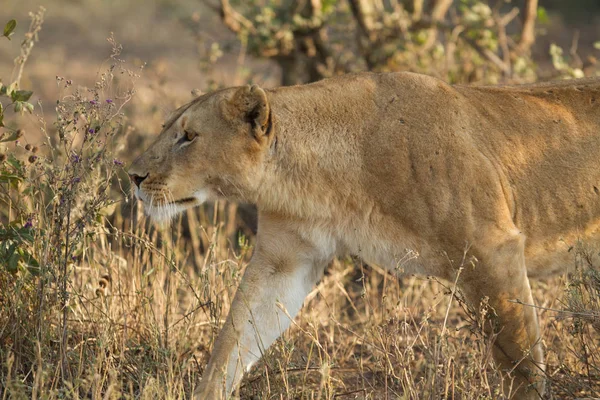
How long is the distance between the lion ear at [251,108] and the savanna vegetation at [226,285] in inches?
19.3

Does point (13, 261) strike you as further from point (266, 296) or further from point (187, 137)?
point (266, 296)

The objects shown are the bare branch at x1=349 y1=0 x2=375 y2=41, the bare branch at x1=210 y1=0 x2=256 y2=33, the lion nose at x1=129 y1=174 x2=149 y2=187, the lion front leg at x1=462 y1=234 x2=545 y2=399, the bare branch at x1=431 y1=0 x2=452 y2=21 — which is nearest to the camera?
the lion front leg at x1=462 y1=234 x2=545 y2=399

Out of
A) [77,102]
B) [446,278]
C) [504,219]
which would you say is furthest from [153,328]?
[504,219]

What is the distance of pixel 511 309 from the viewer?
4.07 m

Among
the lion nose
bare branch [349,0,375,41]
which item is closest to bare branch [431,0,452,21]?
bare branch [349,0,375,41]

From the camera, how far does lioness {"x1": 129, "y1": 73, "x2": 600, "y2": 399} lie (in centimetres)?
404

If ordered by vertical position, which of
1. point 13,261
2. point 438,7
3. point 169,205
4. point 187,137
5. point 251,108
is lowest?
point 438,7

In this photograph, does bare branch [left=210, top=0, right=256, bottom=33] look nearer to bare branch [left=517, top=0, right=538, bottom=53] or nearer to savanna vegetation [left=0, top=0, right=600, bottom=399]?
savanna vegetation [left=0, top=0, right=600, bottom=399]

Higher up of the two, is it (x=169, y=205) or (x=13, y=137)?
(x=13, y=137)

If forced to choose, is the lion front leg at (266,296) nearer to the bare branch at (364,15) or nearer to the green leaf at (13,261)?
the green leaf at (13,261)

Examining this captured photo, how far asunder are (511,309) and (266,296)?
1.11 metres

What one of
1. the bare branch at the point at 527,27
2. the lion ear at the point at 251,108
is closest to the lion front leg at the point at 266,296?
the lion ear at the point at 251,108

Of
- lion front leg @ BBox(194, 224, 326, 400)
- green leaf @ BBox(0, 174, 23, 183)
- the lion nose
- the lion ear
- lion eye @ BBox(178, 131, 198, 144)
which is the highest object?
the lion ear

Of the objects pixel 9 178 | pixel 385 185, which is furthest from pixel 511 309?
pixel 9 178
